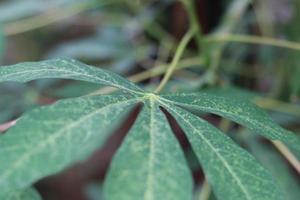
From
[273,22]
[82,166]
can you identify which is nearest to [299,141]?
[273,22]

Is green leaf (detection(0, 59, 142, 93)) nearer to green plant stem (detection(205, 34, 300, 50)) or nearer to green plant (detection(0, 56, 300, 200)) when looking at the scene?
green plant (detection(0, 56, 300, 200))

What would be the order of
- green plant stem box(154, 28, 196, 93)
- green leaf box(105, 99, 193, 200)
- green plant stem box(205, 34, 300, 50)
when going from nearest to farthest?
green leaf box(105, 99, 193, 200) < green plant stem box(154, 28, 196, 93) < green plant stem box(205, 34, 300, 50)

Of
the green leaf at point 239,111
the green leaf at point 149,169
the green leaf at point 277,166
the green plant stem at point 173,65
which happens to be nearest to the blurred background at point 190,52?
the green leaf at point 277,166

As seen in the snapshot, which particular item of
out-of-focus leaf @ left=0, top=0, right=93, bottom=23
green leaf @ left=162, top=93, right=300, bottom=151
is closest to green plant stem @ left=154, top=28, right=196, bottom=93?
green leaf @ left=162, top=93, right=300, bottom=151

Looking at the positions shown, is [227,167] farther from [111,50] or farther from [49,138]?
[111,50]

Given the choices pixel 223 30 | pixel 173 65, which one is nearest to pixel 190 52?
pixel 223 30

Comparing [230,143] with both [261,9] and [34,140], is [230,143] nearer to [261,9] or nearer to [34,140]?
[34,140]
